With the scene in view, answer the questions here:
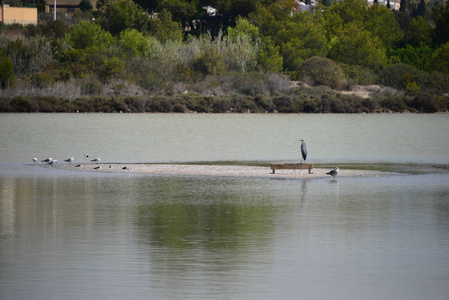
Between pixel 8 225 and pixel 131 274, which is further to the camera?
pixel 8 225

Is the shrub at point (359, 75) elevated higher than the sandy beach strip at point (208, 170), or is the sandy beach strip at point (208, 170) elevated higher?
the shrub at point (359, 75)

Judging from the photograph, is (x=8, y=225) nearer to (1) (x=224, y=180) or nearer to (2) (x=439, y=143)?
(1) (x=224, y=180)

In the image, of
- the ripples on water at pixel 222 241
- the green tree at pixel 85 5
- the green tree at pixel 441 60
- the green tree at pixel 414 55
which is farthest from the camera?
the green tree at pixel 85 5

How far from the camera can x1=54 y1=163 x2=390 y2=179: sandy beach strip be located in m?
24.9

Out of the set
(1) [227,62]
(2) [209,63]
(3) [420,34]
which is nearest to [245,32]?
(1) [227,62]

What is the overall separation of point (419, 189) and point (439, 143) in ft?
71.1

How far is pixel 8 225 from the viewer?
15.5 m

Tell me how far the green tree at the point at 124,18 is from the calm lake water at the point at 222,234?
5224 cm

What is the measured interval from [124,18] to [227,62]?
1187cm

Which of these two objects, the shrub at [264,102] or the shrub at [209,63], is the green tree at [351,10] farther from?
the shrub at [264,102]

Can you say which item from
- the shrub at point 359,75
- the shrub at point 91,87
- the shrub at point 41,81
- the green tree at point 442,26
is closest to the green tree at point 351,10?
the green tree at point 442,26

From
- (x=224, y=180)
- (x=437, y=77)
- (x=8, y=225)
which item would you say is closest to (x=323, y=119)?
(x=437, y=77)

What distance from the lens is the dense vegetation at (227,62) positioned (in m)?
68.2

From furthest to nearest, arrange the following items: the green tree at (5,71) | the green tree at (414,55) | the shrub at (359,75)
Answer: the green tree at (414,55)
the shrub at (359,75)
the green tree at (5,71)
